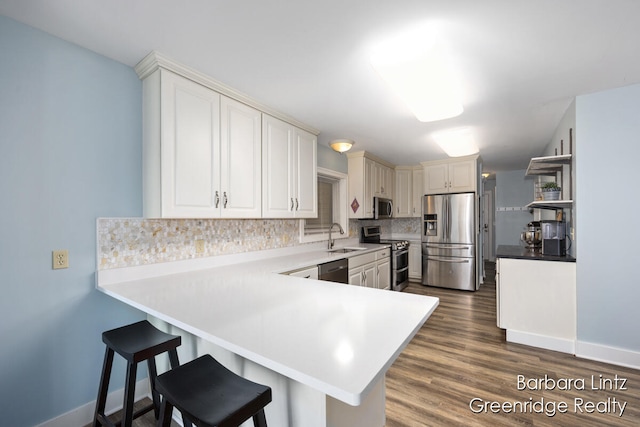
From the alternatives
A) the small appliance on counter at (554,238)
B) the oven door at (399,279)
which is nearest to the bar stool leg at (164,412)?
the small appliance on counter at (554,238)

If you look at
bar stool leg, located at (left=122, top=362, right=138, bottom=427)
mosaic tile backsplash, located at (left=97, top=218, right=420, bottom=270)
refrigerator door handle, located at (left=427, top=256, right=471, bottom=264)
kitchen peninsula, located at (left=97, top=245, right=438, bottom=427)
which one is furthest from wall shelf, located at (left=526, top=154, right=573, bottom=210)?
bar stool leg, located at (left=122, top=362, right=138, bottom=427)

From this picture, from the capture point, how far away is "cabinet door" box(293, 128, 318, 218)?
3.01 meters

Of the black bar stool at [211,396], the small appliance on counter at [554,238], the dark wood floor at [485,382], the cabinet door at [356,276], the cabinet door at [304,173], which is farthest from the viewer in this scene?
the cabinet door at [356,276]

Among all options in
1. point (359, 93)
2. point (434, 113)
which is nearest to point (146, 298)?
point (359, 93)

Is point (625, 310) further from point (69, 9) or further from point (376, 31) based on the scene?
point (69, 9)

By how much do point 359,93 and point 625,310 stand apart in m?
2.84

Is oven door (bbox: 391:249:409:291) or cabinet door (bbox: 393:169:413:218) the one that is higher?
cabinet door (bbox: 393:169:413:218)

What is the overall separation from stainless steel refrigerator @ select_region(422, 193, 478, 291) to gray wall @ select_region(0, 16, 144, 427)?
15.0ft

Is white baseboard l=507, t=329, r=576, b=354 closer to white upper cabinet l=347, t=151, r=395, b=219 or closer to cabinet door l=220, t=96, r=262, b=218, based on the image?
white upper cabinet l=347, t=151, r=395, b=219

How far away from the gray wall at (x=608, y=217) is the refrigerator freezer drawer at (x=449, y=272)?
7.23 ft

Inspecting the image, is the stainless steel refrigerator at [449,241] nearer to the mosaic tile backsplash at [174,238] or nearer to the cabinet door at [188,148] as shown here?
the mosaic tile backsplash at [174,238]

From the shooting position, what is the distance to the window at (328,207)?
388 centimetres

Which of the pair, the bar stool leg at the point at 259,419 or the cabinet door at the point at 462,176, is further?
the cabinet door at the point at 462,176

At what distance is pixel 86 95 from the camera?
1783 millimetres
